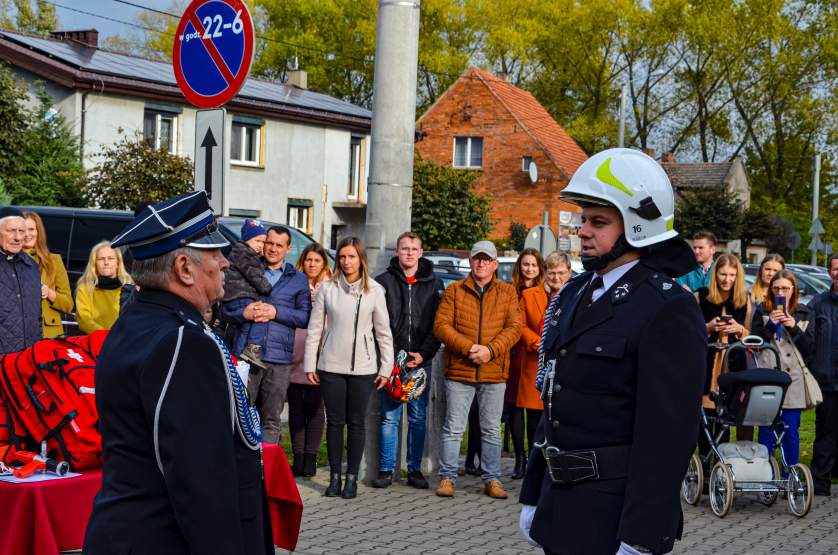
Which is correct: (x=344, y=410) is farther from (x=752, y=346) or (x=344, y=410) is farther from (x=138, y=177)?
(x=138, y=177)

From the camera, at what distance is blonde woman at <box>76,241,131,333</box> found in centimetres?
992

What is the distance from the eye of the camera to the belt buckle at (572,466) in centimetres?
374

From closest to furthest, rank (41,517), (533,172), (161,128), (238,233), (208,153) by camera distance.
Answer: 1. (41,517)
2. (208,153)
3. (238,233)
4. (161,128)
5. (533,172)

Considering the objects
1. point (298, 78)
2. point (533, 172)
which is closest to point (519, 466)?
point (298, 78)

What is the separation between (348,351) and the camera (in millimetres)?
9484

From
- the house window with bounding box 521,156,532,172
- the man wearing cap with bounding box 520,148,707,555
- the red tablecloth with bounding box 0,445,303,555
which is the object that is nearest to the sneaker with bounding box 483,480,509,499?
the red tablecloth with bounding box 0,445,303,555

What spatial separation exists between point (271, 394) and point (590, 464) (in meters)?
6.23

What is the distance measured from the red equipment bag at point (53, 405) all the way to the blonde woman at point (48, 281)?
364 centimetres

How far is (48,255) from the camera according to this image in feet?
32.1

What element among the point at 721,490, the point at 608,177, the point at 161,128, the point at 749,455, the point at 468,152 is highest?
the point at 468,152

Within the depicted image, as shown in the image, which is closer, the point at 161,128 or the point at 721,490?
the point at 721,490

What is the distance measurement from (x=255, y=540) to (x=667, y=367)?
1403 millimetres

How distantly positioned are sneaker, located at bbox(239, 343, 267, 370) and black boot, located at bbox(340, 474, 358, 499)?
1.18m

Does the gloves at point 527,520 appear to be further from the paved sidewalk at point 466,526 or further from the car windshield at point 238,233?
the car windshield at point 238,233
